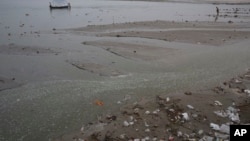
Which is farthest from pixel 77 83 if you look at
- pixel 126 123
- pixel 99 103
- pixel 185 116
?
pixel 185 116

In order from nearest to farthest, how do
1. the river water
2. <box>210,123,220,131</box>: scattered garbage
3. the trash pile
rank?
the trash pile
<box>210,123,220,131</box>: scattered garbage
the river water

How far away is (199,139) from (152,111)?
6.16 feet

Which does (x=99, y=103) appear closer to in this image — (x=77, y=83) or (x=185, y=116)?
(x=77, y=83)

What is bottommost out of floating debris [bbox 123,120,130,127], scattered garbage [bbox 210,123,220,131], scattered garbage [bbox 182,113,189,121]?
scattered garbage [bbox 210,123,220,131]

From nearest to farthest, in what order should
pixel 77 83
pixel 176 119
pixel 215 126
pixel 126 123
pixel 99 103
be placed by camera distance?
pixel 215 126 → pixel 126 123 → pixel 176 119 → pixel 99 103 → pixel 77 83

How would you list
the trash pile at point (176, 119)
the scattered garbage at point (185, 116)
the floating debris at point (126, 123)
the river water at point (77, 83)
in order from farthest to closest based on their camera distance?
the river water at point (77, 83) < the scattered garbage at point (185, 116) < the floating debris at point (126, 123) < the trash pile at point (176, 119)

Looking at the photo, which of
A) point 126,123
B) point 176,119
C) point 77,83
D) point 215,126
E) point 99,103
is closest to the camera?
point 215,126

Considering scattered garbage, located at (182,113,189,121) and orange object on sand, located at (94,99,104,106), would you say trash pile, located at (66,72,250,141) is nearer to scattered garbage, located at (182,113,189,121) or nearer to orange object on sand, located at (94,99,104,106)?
scattered garbage, located at (182,113,189,121)

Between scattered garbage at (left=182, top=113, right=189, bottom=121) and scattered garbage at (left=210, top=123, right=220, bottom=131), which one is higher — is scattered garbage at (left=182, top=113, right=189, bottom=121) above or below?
above

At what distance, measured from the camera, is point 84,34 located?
25.3 m

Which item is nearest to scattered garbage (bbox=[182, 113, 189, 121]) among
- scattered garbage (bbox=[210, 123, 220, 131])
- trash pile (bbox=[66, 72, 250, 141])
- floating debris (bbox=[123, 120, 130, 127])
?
trash pile (bbox=[66, 72, 250, 141])

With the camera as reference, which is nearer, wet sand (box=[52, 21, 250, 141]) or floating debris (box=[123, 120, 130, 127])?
wet sand (box=[52, 21, 250, 141])

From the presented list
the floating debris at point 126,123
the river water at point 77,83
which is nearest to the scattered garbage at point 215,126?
the floating debris at point 126,123

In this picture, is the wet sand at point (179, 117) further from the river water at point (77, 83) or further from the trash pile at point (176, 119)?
the river water at point (77, 83)
